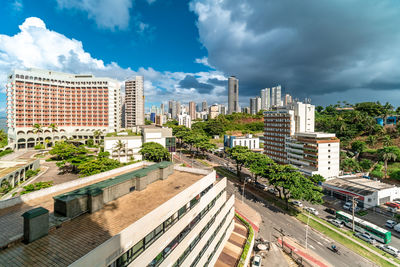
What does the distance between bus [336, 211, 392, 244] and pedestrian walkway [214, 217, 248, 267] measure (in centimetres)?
2748

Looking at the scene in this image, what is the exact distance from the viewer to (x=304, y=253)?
37656 millimetres

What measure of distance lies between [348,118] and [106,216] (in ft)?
513

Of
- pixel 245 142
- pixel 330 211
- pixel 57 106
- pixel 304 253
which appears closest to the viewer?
pixel 304 253

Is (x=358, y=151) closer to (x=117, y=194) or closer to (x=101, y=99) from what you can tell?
(x=117, y=194)

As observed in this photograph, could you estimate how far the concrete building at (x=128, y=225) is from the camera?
13.5 metres

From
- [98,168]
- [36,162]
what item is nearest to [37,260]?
[98,168]

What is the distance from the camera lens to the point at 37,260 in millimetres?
12695

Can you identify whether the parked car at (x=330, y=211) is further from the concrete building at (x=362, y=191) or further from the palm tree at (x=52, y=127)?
the palm tree at (x=52, y=127)

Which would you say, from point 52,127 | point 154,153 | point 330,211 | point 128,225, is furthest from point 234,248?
point 52,127

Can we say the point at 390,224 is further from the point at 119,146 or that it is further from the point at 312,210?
the point at 119,146

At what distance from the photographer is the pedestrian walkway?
107 ft

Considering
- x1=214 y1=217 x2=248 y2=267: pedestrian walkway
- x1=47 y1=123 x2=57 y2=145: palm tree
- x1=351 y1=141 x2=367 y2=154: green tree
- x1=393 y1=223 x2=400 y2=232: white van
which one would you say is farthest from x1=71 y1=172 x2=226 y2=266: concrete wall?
x1=47 y1=123 x2=57 y2=145: palm tree

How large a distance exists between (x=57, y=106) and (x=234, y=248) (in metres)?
139

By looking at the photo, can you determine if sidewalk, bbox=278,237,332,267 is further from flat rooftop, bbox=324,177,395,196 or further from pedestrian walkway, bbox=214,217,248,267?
flat rooftop, bbox=324,177,395,196
